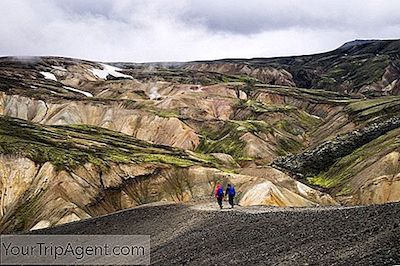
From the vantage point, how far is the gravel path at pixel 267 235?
53.8ft

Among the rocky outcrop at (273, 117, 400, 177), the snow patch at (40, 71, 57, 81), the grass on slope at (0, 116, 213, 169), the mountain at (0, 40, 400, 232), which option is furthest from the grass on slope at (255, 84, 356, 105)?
the grass on slope at (0, 116, 213, 169)

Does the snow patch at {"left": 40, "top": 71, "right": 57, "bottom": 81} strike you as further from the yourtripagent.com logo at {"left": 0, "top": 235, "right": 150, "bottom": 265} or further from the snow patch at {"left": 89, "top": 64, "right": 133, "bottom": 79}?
the yourtripagent.com logo at {"left": 0, "top": 235, "right": 150, "bottom": 265}

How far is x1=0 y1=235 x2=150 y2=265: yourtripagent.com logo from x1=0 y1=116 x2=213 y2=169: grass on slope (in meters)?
32.2

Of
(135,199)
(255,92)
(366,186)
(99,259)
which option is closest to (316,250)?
(99,259)

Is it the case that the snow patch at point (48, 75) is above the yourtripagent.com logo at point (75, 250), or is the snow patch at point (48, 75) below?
above

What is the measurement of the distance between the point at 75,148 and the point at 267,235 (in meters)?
47.5

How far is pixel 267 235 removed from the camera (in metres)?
21.6

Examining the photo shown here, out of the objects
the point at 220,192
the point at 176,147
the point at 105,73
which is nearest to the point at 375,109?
the point at 176,147

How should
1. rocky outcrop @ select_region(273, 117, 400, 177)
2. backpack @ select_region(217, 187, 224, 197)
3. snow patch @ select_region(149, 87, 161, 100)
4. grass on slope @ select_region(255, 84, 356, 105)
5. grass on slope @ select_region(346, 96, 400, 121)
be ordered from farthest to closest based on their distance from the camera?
1. grass on slope @ select_region(255, 84, 356, 105)
2. snow patch @ select_region(149, 87, 161, 100)
3. grass on slope @ select_region(346, 96, 400, 121)
4. rocky outcrop @ select_region(273, 117, 400, 177)
5. backpack @ select_region(217, 187, 224, 197)

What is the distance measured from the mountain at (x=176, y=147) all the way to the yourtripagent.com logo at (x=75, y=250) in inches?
709

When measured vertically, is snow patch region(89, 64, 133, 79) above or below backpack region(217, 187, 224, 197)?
above

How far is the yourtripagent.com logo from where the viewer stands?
21.4 metres

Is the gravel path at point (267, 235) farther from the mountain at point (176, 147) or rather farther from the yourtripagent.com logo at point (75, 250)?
the mountain at point (176, 147)

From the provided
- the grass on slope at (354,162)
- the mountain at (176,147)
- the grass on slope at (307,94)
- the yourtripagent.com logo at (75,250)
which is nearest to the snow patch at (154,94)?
the mountain at (176,147)
